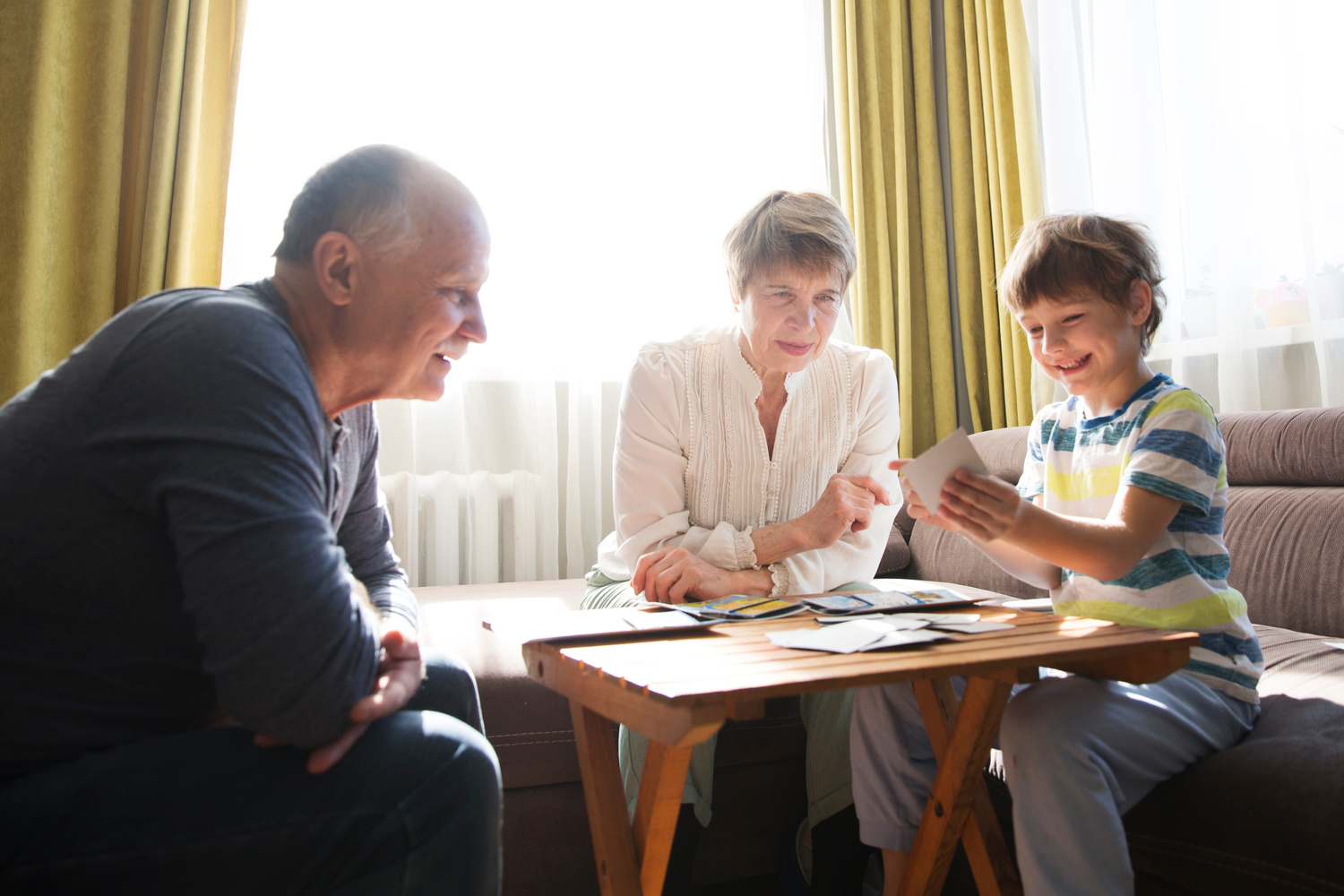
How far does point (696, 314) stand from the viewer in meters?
2.86

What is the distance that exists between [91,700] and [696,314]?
2.31 metres

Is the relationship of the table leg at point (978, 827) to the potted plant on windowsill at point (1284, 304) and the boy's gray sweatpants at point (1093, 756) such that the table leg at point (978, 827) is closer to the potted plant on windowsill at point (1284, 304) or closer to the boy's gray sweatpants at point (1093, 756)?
the boy's gray sweatpants at point (1093, 756)

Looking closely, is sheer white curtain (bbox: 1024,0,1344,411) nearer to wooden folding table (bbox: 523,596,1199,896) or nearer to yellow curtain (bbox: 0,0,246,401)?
wooden folding table (bbox: 523,596,1199,896)

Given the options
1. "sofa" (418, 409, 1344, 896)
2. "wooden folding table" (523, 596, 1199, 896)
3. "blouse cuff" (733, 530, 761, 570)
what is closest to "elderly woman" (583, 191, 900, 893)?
"blouse cuff" (733, 530, 761, 570)

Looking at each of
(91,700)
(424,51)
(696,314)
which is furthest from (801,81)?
(91,700)

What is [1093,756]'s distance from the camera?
0.96 meters

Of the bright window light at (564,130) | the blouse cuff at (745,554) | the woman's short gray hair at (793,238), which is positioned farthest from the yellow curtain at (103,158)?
the blouse cuff at (745,554)

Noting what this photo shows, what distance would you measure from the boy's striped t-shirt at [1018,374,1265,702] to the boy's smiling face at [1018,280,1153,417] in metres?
0.03

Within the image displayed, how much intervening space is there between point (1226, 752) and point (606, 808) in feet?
2.44

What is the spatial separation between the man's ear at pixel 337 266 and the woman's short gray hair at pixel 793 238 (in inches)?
31.5

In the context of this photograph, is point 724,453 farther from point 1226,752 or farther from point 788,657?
point 1226,752

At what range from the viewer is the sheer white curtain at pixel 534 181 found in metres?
2.50

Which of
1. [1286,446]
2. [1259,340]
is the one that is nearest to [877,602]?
[1286,446]

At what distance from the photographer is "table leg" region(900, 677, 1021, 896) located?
3.36 feet
